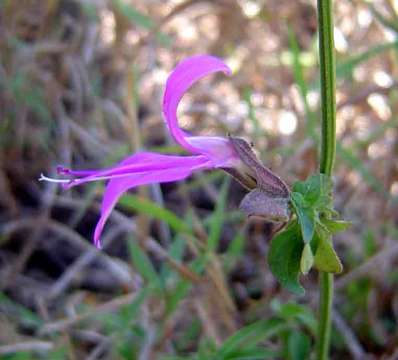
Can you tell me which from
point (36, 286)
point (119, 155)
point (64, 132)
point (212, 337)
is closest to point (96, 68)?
point (64, 132)

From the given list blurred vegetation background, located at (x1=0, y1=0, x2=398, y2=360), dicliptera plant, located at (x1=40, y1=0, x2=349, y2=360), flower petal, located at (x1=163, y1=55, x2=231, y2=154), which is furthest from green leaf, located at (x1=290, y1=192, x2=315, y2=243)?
blurred vegetation background, located at (x1=0, y1=0, x2=398, y2=360)

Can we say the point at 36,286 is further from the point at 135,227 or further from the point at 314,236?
the point at 314,236

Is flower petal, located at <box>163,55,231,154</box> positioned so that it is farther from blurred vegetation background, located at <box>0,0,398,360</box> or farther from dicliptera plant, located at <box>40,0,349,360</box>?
blurred vegetation background, located at <box>0,0,398,360</box>

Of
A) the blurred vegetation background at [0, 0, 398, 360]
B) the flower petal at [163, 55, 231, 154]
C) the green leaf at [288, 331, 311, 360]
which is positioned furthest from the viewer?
the blurred vegetation background at [0, 0, 398, 360]

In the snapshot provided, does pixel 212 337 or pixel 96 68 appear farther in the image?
pixel 96 68

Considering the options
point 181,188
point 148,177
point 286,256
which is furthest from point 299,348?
point 181,188

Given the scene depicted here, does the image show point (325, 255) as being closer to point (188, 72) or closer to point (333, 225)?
point (333, 225)

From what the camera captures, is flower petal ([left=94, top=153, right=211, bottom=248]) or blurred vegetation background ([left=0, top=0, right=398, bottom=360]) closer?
flower petal ([left=94, top=153, right=211, bottom=248])

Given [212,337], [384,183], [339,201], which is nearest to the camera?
[212,337]
